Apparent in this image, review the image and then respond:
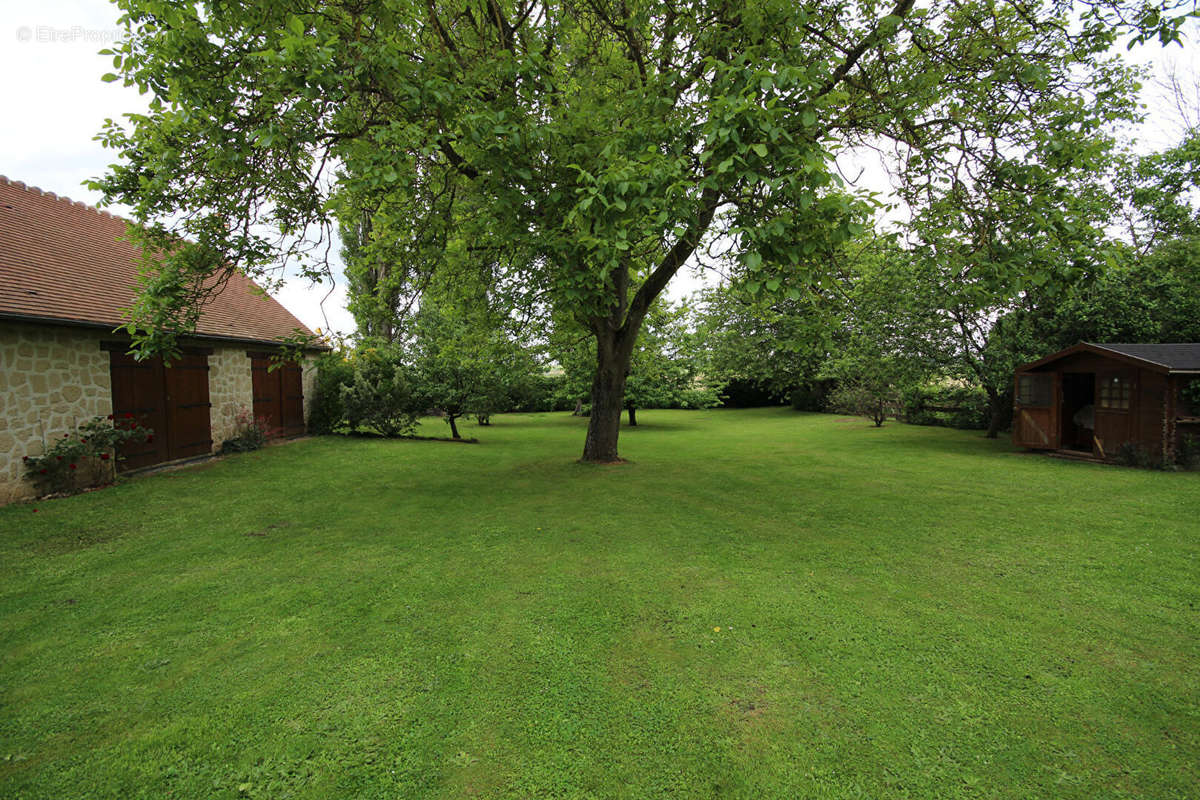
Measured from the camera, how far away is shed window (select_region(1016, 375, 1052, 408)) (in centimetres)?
1195

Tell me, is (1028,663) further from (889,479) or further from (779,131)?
(889,479)

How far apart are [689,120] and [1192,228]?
16.5 metres

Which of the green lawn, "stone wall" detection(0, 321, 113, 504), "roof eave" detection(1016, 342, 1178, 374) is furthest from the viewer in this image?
"roof eave" detection(1016, 342, 1178, 374)

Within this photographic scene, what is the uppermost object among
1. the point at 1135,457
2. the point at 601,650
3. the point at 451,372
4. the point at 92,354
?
the point at 92,354

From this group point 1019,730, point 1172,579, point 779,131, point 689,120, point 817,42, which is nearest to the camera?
point 1019,730

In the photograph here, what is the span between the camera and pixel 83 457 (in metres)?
8.07

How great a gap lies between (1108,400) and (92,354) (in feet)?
61.3

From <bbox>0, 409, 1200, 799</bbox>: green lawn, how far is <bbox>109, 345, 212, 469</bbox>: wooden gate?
2694mm

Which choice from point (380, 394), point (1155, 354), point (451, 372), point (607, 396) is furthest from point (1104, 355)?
point (380, 394)

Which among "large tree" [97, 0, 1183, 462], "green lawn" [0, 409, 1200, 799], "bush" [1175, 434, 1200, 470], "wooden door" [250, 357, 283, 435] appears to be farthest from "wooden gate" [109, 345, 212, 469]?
"bush" [1175, 434, 1200, 470]

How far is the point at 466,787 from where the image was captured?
224 cm

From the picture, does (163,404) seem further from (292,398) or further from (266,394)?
(292,398)

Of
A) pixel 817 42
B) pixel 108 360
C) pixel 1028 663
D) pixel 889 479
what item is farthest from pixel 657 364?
pixel 1028 663

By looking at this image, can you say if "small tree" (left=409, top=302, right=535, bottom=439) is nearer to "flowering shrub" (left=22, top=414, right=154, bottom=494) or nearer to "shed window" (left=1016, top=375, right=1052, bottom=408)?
"flowering shrub" (left=22, top=414, right=154, bottom=494)
